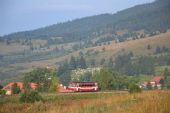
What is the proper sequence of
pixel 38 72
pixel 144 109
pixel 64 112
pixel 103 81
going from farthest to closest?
pixel 38 72 < pixel 103 81 < pixel 64 112 < pixel 144 109

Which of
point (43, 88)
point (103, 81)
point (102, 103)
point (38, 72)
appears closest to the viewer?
point (102, 103)

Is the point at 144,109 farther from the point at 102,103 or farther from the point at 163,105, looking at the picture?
the point at 102,103

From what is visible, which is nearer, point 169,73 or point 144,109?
point 144,109

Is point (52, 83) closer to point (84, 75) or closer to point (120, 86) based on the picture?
point (120, 86)

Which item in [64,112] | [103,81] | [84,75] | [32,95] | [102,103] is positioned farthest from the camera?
[84,75]

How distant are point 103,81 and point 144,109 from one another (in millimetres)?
82916

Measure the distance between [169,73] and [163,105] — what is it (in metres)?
178

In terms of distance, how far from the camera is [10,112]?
18.5 meters

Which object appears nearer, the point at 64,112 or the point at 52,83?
the point at 64,112

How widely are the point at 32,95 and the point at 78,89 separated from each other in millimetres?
36197

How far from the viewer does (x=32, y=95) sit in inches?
1373

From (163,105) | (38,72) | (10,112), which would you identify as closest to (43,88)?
(38,72)

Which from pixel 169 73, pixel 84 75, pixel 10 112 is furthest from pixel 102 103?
pixel 169 73

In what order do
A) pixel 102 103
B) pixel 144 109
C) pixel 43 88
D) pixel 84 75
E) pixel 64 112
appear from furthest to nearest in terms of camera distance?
1. pixel 84 75
2. pixel 43 88
3. pixel 102 103
4. pixel 64 112
5. pixel 144 109
